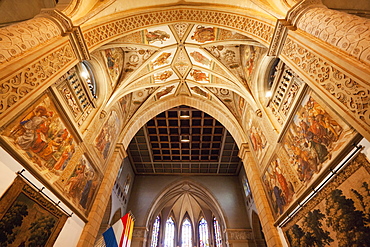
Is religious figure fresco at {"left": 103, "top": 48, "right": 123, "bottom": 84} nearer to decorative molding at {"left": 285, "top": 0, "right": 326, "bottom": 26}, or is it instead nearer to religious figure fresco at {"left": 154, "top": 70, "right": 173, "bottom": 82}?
religious figure fresco at {"left": 154, "top": 70, "right": 173, "bottom": 82}

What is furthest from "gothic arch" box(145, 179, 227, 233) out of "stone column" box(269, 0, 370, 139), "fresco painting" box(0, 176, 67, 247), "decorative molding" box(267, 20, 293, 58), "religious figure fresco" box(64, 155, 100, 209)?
"stone column" box(269, 0, 370, 139)

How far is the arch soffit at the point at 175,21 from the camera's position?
531cm

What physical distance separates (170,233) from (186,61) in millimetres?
19352

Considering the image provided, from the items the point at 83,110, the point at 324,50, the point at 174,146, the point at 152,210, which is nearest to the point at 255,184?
the point at 324,50

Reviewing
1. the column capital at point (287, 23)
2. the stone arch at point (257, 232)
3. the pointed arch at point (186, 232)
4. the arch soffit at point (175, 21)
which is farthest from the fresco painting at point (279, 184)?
the pointed arch at point (186, 232)

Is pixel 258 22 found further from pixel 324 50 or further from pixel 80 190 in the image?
pixel 80 190

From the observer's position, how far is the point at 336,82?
133 inches

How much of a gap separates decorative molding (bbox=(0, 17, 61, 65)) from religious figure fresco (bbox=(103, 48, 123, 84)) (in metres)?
3.46

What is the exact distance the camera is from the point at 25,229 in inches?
151

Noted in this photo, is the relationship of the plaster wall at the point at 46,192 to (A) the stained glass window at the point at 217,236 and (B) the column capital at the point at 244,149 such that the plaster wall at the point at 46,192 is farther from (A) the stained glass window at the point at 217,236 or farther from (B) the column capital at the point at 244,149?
(A) the stained glass window at the point at 217,236

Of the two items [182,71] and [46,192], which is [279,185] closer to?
[46,192]

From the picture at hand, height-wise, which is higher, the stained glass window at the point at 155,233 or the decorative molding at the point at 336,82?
the stained glass window at the point at 155,233

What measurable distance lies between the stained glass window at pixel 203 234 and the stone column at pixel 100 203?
16.3 m

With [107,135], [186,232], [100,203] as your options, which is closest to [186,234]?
[186,232]
